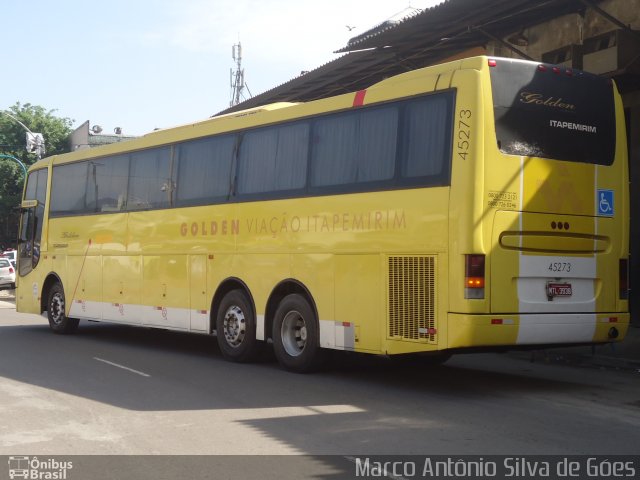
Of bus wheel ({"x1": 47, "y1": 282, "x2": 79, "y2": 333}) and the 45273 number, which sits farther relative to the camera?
bus wheel ({"x1": 47, "y1": 282, "x2": 79, "y2": 333})

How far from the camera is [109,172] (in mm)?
16953

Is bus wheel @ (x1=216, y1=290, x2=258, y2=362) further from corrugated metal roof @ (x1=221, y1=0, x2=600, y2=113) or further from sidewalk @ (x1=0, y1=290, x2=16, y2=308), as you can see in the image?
sidewalk @ (x1=0, y1=290, x2=16, y2=308)

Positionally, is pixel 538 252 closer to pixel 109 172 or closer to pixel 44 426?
pixel 44 426

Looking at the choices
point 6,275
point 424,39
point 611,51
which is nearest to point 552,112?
point 611,51

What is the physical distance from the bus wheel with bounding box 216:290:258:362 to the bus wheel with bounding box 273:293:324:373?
2.32 feet

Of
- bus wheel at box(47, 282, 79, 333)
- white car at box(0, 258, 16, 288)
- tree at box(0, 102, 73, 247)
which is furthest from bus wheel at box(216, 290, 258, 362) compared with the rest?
tree at box(0, 102, 73, 247)

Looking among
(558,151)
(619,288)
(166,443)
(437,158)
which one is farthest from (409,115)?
(166,443)

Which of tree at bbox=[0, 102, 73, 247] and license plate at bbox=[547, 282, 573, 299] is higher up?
tree at bbox=[0, 102, 73, 247]

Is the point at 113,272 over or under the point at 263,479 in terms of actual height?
over

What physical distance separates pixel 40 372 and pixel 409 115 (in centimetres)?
613

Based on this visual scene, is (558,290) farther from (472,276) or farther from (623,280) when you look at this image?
(472,276)

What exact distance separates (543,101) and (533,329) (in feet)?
8.71

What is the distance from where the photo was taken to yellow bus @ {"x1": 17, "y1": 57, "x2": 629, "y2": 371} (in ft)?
32.0

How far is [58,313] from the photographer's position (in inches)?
740
